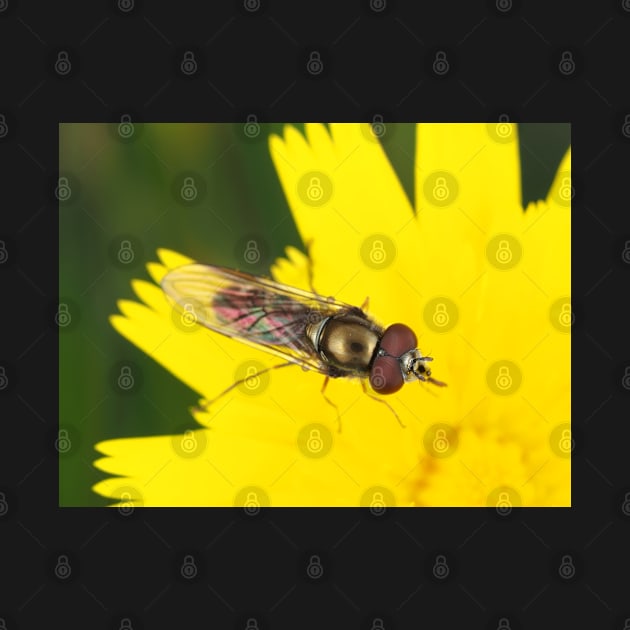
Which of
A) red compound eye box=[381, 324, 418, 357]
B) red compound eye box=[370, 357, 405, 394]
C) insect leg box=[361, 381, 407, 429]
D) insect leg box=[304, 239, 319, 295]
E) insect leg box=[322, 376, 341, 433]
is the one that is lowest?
insect leg box=[322, 376, 341, 433]

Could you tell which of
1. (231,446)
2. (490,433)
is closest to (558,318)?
(490,433)

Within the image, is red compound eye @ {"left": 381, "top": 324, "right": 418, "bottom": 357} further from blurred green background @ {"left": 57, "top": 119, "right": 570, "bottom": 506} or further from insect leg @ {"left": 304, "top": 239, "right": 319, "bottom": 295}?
blurred green background @ {"left": 57, "top": 119, "right": 570, "bottom": 506}

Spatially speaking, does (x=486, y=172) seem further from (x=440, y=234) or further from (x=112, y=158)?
(x=112, y=158)

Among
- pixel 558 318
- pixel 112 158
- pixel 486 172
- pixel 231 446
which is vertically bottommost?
pixel 231 446

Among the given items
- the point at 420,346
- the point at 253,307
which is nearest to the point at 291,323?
the point at 253,307

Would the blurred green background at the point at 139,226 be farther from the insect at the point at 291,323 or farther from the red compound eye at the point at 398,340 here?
the red compound eye at the point at 398,340

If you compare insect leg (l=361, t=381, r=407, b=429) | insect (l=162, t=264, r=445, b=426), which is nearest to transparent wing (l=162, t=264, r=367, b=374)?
insect (l=162, t=264, r=445, b=426)

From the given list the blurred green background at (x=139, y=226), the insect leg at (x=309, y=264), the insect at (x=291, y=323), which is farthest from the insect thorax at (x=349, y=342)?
the blurred green background at (x=139, y=226)
